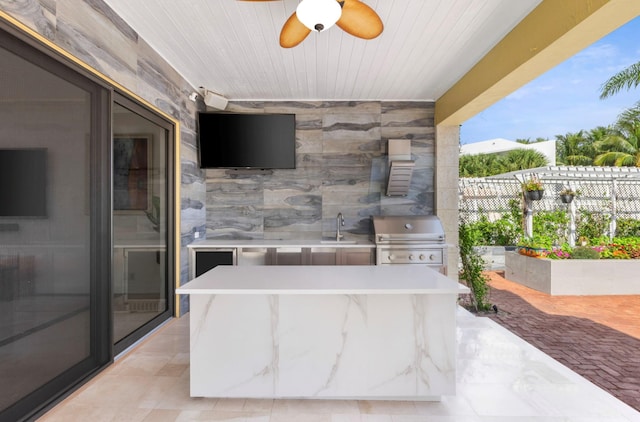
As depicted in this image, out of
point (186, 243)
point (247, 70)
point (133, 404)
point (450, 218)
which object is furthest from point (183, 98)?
point (450, 218)

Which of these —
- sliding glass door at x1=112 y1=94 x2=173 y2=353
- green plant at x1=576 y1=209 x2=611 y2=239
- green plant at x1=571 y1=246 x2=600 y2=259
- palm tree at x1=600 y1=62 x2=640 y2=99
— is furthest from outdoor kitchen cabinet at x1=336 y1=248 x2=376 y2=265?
palm tree at x1=600 y1=62 x2=640 y2=99

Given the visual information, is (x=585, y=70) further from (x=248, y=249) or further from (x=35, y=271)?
(x=35, y=271)

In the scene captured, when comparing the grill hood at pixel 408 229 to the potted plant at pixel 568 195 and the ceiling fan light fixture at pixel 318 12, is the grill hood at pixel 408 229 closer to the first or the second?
the ceiling fan light fixture at pixel 318 12

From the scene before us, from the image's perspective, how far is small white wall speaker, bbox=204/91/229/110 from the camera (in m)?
4.17

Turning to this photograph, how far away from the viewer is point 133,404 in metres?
2.11

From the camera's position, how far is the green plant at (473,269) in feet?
14.1

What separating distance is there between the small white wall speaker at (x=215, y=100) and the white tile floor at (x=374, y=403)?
113 inches

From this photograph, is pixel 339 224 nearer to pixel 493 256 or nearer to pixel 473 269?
pixel 473 269

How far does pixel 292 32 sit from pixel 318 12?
1.74 feet

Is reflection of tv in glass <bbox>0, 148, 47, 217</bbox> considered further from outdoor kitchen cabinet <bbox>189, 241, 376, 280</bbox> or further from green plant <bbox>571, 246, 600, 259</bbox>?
green plant <bbox>571, 246, 600, 259</bbox>

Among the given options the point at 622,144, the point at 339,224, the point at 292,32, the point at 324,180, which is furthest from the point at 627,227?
the point at 292,32

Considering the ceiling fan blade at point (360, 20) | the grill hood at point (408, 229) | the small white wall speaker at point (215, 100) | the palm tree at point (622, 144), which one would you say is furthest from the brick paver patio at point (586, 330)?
the palm tree at point (622, 144)

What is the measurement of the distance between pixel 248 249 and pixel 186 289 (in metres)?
2.12

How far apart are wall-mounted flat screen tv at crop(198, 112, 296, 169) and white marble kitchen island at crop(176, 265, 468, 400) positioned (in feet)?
8.12
